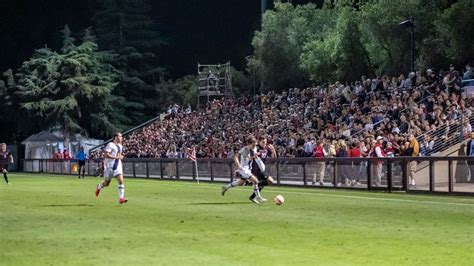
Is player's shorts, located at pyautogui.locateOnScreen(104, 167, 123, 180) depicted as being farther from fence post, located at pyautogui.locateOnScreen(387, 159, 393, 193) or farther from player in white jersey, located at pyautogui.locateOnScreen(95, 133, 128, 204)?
fence post, located at pyautogui.locateOnScreen(387, 159, 393, 193)

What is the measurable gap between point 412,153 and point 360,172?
8.00ft

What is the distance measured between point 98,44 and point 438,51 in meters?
54.7

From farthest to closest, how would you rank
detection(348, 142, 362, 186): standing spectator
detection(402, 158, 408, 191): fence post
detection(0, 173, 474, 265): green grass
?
detection(348, 142, 362, 186): standing spectator, detection(402, 158, 408, 191): fence post, detection(0, 173, 474, 265): green grass

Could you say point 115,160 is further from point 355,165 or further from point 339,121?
point 339,121

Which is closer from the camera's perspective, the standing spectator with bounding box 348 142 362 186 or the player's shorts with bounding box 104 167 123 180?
the player's shorts with bounding box 104 167 123 180

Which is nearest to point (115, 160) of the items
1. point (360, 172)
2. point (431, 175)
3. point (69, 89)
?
point (431, 175)

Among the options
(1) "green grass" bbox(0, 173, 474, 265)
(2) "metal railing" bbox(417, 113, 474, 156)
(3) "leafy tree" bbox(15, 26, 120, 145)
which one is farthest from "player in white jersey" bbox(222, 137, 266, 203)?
(3) "leafy tree" bbox(15, 26, 120, 145)

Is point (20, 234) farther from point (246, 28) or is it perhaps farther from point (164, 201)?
point (246, 28)

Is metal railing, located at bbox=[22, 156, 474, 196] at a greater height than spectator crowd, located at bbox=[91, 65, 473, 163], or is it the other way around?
spectator crowd, located at bbox=[91, 65, 473, 163]

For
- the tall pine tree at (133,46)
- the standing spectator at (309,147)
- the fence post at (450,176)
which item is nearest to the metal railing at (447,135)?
the fence post at (450,176)

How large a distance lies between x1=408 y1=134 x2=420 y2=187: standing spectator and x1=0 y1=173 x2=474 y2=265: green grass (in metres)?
4.27

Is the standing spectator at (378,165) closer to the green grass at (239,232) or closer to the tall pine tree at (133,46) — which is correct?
the green grass at (239,232)

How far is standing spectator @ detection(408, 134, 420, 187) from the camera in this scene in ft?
103

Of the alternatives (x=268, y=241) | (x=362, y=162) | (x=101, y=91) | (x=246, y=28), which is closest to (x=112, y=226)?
(x=268, y=241)
